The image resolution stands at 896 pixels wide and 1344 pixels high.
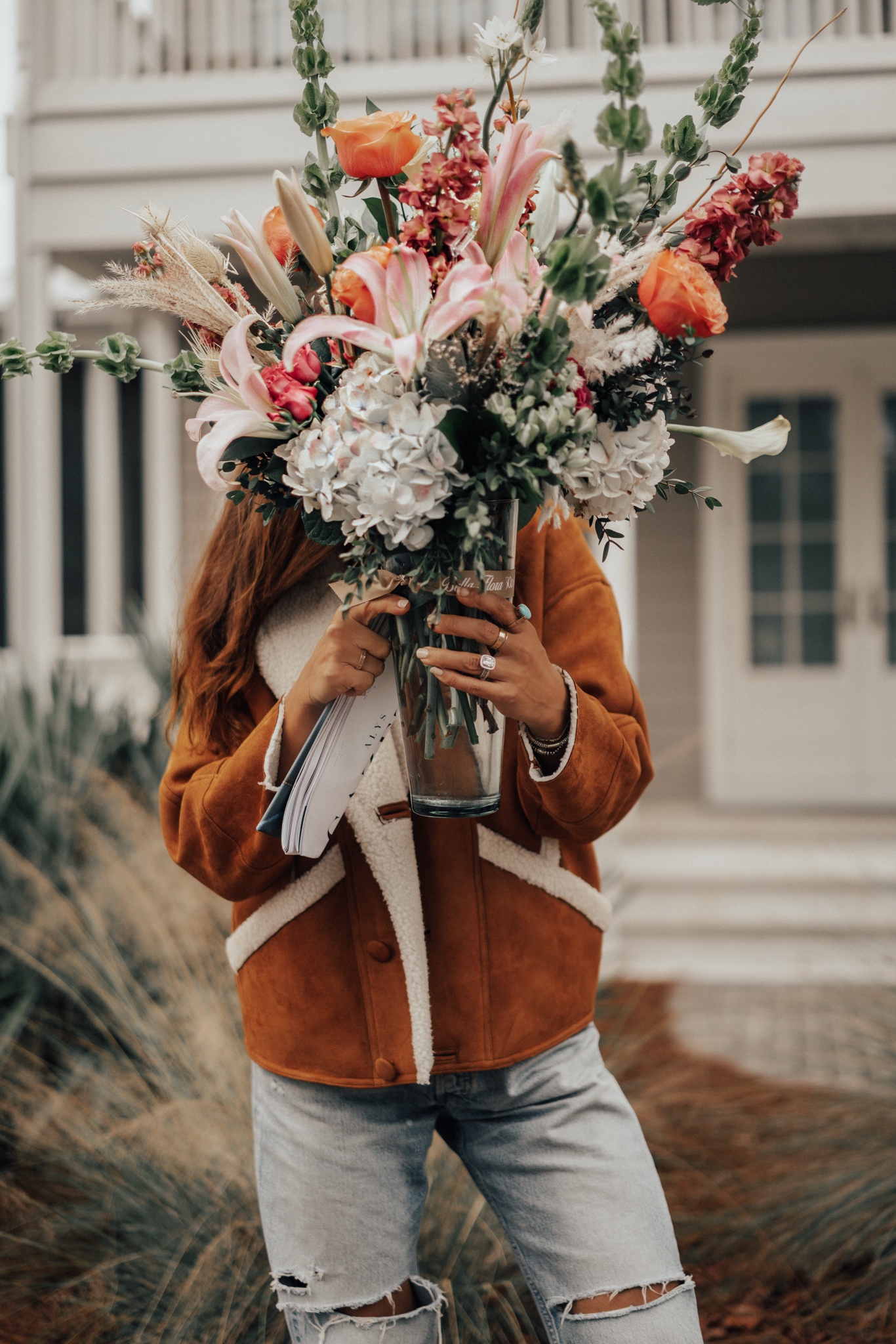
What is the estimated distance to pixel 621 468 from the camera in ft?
3.68

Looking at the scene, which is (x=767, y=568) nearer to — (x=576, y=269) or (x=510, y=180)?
(x=510, y=180)

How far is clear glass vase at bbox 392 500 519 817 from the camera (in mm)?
1198

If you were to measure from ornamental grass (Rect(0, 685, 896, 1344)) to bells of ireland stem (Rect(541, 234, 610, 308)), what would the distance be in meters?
1.96

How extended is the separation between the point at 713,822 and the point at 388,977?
545 cm

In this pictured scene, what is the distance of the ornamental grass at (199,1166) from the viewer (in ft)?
7.73

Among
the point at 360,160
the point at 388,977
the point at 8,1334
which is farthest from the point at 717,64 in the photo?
the point at 8,1334

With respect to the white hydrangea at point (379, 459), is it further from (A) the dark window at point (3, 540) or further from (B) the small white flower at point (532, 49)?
(A) the dark window at point (3, 540)

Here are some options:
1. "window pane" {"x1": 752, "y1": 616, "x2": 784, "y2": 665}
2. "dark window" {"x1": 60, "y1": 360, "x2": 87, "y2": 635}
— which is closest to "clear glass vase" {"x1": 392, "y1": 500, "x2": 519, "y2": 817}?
"window pane" {"x1": 752, "y1": 616, "x2": 784, "y2": 665}

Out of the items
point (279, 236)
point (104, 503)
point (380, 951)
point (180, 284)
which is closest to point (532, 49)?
point (279, 236)

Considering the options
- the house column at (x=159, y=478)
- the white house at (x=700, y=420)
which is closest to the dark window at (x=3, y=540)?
the white house at (x=700, y=420)

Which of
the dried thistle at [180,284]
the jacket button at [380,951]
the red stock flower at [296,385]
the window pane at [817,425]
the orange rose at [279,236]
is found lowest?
the jacket button at [380,951]

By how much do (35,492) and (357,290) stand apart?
462 centimetres

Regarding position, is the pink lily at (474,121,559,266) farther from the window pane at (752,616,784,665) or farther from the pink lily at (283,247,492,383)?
the window pane at (752,616,784,665)

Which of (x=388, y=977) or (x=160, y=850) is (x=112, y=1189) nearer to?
(x=160, y=850)
